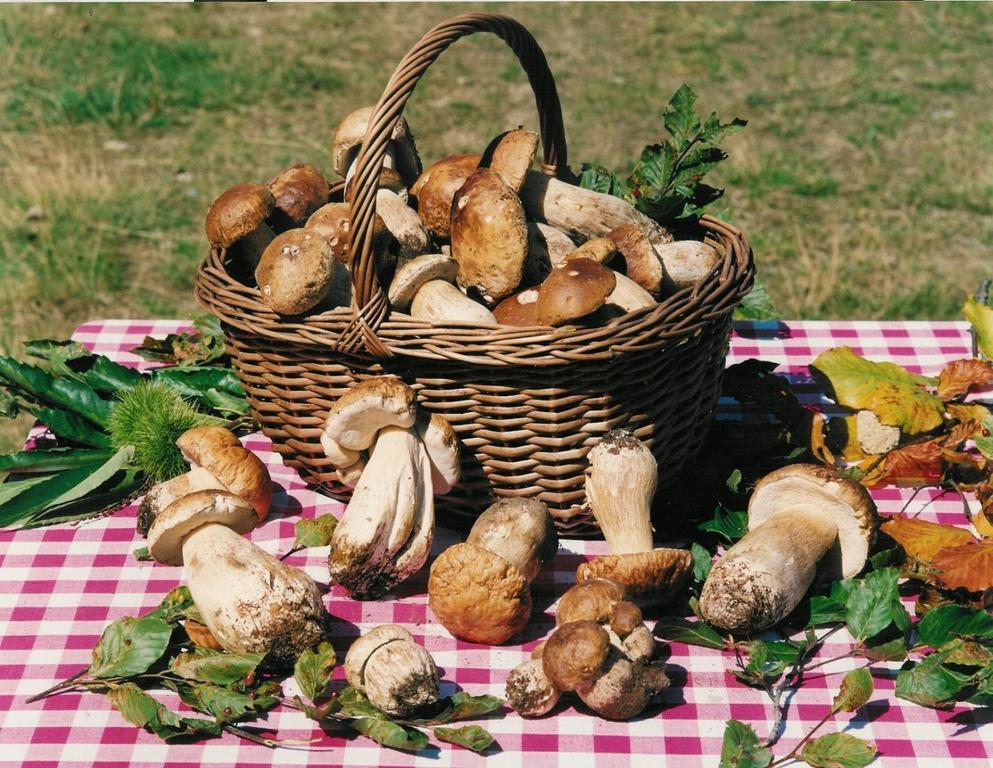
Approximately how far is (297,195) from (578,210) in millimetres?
755

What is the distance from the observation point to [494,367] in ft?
8.76

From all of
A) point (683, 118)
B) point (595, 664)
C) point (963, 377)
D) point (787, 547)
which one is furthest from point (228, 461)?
point (963, 377)

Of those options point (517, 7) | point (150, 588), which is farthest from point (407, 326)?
point (517, 7)

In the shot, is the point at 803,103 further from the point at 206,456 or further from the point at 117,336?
the point at 206,456

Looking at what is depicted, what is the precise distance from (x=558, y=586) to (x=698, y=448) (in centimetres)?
57

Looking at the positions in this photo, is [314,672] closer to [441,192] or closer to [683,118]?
[441,192]

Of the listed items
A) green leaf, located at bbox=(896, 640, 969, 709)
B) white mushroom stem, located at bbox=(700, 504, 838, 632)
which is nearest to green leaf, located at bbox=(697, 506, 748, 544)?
white mushroom stem, located at bbox=(700, 504, 838, 632)

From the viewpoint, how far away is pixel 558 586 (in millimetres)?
2789

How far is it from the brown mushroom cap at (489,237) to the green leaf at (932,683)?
1.25 m

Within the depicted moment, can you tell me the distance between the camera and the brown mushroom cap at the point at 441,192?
122 inches

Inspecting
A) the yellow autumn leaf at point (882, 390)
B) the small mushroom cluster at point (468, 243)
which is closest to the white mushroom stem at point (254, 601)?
the small mushroom cluster at point (468, 243)

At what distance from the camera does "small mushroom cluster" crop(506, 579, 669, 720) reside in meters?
2.28

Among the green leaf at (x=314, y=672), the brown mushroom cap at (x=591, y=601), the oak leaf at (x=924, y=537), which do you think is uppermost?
the brown mushroom cap at (x=591, y=601)

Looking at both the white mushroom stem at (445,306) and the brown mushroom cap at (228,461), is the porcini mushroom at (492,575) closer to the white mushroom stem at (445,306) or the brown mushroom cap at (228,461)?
the white mushroom stem at (445,306)
